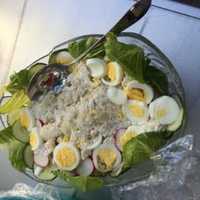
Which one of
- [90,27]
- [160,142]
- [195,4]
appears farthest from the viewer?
Answer: [90,27]

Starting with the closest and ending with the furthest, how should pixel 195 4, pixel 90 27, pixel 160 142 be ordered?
pixel 160 142, pixel 195 4, pixel 90 27

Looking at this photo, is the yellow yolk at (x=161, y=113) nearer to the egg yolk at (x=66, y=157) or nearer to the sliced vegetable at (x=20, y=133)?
the egg yolk at (x=66, y=157)

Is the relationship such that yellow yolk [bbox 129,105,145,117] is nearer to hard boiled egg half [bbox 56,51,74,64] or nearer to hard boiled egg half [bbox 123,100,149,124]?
hard boiled egg half [bbox 123,100,149,124]

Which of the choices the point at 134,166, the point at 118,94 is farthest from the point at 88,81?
the point at 134,166

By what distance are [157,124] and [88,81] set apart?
14 cm

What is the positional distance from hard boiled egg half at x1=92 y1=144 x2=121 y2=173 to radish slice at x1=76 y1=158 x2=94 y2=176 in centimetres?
1

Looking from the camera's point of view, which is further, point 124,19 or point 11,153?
point 11,153

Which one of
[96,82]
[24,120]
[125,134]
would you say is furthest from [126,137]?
[24,120]

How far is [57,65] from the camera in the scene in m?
0.94

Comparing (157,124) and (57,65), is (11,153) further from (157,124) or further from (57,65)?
(157,124)

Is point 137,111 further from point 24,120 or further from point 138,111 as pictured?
point 24,120

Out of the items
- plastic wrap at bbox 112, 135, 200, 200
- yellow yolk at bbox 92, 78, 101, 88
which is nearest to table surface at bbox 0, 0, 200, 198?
plastic wrap at bbox 112, 135, 200, 200

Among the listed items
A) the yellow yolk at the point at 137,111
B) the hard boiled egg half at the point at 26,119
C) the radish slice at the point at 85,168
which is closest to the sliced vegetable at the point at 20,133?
the hard boiled egg half at the point at 26,119

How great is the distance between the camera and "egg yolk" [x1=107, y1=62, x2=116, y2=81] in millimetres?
880
